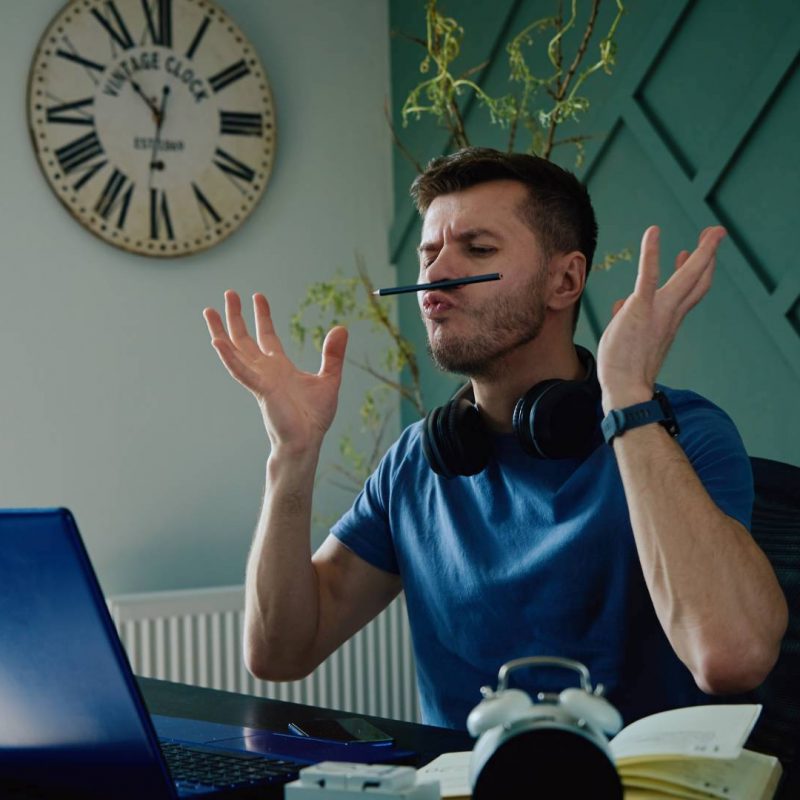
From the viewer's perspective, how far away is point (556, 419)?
56.5 inches

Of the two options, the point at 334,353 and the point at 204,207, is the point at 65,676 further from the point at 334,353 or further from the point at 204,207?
the point at 204,207

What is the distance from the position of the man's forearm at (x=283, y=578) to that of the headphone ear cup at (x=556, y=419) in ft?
0.95

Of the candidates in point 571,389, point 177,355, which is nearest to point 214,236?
point 177,355

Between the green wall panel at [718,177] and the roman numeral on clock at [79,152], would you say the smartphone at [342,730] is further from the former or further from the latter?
the roman numeral on clock at [79,152]

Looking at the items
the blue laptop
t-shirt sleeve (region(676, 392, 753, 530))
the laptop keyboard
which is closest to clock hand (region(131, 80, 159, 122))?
t-shirt sleeve (region(676, 392, 753, 530))

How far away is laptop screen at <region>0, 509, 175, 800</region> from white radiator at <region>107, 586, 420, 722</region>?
74.6 inches

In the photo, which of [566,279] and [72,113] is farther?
[72,113]

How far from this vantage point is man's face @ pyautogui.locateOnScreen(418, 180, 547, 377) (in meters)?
1.59

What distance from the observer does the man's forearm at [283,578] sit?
155 cm

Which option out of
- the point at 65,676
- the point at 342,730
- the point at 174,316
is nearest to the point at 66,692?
the point at 65,676

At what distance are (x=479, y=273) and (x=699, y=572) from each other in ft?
1.95

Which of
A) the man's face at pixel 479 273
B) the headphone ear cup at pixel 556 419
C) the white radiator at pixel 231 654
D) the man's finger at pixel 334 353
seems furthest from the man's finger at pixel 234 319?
the white radiator at pixel 231 654

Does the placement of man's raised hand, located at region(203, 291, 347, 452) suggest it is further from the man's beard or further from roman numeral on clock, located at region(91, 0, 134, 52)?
roman numeral on clock, located at region(91, 0, 134, 52)

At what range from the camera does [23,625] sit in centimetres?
85
